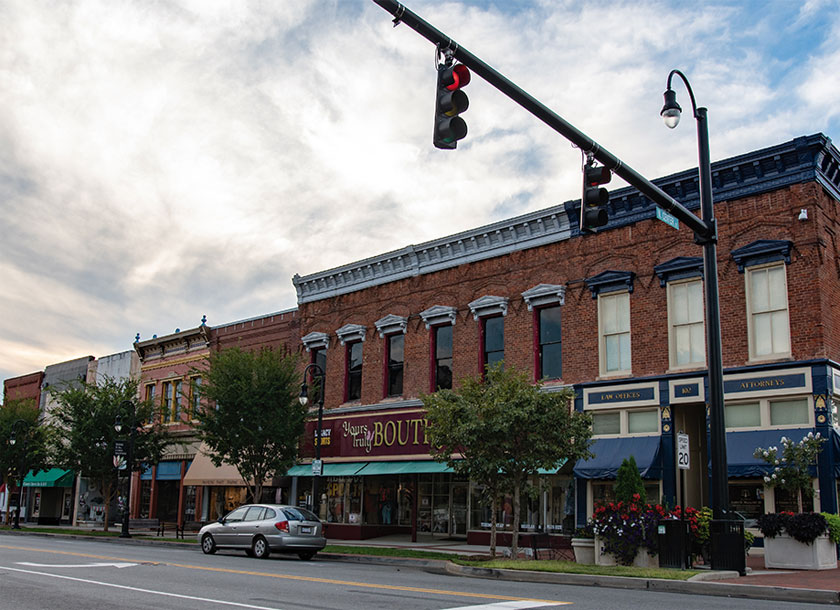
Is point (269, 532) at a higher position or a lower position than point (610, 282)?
lower

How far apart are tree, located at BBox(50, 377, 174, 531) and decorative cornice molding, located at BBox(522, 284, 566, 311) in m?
→ 18.5

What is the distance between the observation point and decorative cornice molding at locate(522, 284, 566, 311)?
2545 centimetres

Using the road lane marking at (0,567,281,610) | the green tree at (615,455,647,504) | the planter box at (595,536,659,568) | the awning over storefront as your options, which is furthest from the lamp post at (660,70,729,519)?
the awning over storefront

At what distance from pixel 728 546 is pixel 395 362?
17.0 metres

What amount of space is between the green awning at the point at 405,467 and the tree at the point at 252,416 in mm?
3026

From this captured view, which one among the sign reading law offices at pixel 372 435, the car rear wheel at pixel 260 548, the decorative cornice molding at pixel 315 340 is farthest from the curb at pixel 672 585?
the decorative cornice molding at pixel 315 340

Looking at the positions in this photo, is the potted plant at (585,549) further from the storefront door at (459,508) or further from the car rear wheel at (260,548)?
the storefront door at (459,508)

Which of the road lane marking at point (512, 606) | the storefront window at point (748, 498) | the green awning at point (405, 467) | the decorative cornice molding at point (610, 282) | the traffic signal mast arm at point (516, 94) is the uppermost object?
the decorative cornice molding at point (610, 282)

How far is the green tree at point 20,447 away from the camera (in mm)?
41275

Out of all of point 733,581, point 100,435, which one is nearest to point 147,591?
point 733,581

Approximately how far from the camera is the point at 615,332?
24.2 metres

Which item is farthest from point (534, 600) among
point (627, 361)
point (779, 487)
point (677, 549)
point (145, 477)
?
point (145, 477)

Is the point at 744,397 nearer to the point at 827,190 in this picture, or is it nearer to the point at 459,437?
the point at 827,190

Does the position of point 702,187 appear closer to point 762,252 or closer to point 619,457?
point 762,252
